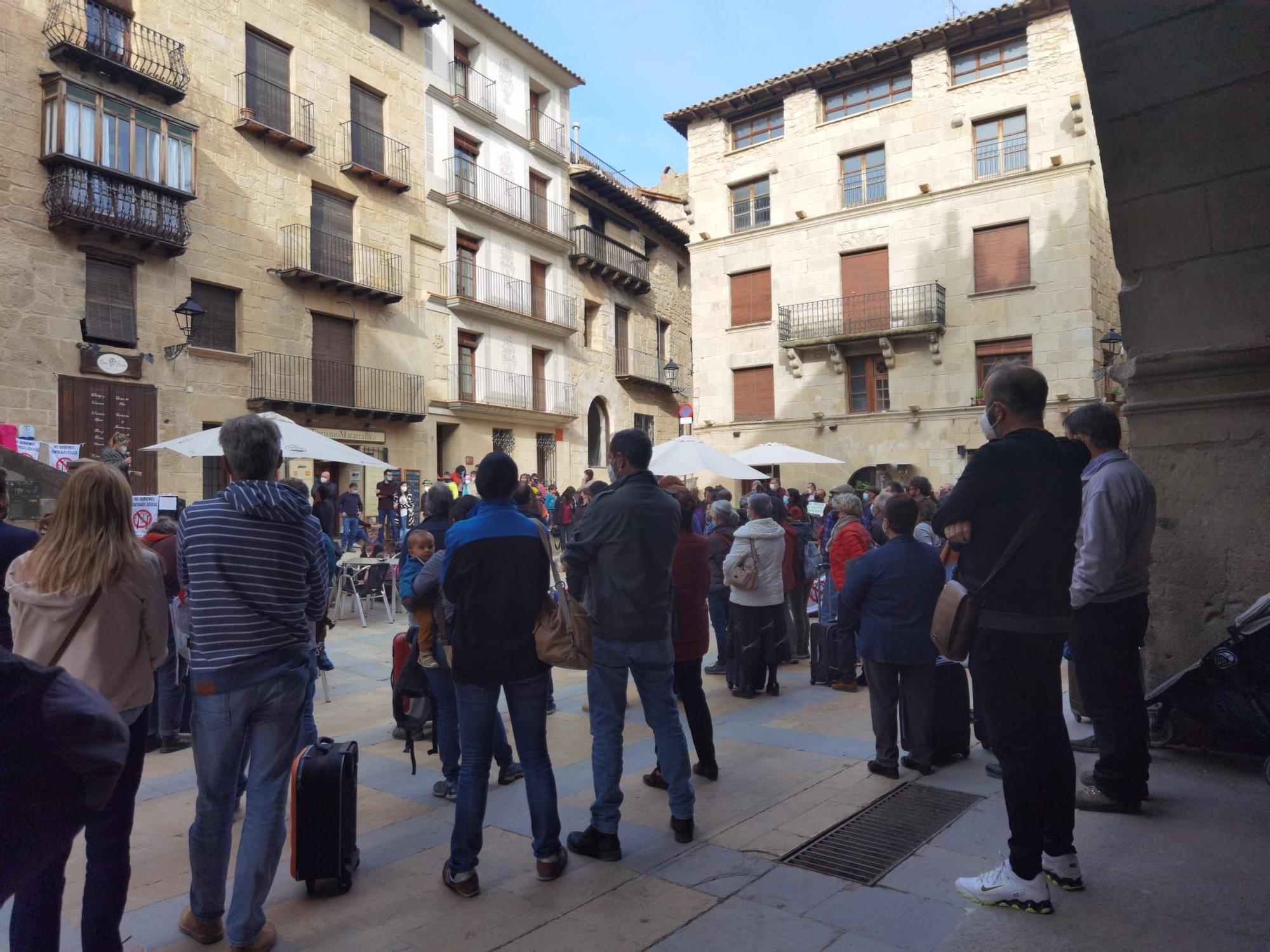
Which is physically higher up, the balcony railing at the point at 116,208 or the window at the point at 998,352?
the balcony railing at the point at 116,208

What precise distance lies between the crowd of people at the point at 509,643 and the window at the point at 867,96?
2230 centimetres

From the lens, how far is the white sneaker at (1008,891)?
2959 millimetres

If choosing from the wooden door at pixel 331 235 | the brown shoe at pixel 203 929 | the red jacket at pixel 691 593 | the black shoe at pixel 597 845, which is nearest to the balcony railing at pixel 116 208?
the wooden door at pixel 331 235

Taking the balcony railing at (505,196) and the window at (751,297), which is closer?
the balcony railing at (505,196)

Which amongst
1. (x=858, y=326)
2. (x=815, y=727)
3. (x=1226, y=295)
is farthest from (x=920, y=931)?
(x=858, y=326)

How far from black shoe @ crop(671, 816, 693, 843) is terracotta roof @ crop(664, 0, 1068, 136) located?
23.6 m

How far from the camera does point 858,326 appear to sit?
23578mm

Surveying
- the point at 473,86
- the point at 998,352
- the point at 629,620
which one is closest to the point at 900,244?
the point at 998,352

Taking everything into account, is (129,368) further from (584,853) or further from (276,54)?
(584,853)

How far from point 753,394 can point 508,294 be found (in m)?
8.06

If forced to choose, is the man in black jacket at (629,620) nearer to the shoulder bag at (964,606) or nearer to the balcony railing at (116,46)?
the shoulder bag at (964,606)

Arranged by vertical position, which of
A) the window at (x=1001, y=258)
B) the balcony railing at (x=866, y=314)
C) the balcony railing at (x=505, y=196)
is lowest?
the balcony railing at (x=866, y=314)

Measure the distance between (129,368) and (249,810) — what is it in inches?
619

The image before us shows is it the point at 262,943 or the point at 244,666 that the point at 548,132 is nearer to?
the point at 244,666
